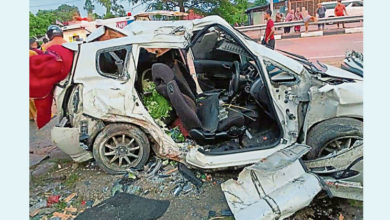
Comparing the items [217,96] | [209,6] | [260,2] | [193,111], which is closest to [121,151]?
[193,111]

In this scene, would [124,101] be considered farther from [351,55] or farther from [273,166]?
[351,55]

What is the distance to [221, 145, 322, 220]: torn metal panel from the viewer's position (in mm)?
2756

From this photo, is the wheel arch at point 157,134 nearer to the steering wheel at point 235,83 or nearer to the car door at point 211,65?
the steering wheel at point 235,83

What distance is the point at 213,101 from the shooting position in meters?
4.41

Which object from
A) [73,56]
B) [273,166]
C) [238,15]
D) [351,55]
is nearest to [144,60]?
[73,56]

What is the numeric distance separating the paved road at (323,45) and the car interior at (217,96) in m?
5.89

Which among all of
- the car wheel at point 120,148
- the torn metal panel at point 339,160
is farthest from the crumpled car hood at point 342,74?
the car wheel at point 120,148

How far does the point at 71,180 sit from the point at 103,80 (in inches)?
52.3

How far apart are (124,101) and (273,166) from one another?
1785 mm

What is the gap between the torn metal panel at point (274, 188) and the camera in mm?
2756

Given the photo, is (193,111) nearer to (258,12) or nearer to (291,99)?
(291,99)

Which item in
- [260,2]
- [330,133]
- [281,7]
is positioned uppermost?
[260,2]

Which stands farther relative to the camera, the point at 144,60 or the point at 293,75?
the point at 144,60

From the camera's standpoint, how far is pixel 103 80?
149 inches
